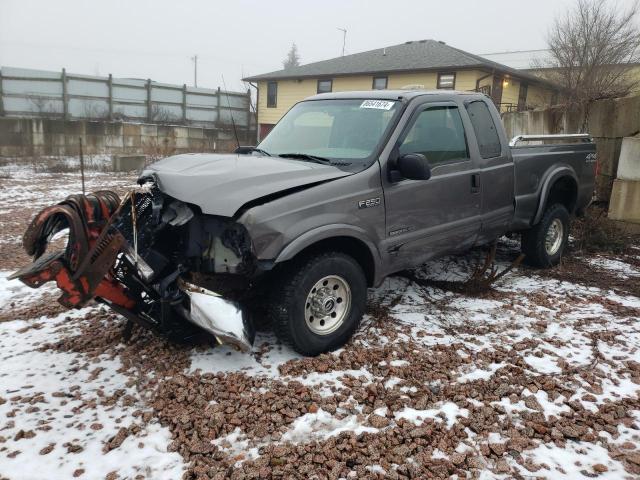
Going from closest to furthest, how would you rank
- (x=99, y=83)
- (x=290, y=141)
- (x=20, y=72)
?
(x=290, y=141) < (x=20, y=72) < (x=99, y=83)

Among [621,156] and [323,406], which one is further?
[621,156]

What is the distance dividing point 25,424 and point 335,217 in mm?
2353

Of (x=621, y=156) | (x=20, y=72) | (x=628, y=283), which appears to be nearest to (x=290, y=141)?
(x=628, y=283)

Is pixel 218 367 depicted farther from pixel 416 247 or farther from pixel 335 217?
pixel 416 247

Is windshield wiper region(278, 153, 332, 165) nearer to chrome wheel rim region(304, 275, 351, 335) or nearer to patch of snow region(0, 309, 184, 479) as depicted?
chrome wheel rim region(304, 275, 351, 335)

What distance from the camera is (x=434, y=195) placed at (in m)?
4.30

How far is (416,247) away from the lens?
4.25m

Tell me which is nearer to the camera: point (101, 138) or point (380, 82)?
point (101, 138)

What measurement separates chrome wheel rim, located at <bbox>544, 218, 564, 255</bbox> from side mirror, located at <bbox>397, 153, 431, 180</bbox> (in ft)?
9.72

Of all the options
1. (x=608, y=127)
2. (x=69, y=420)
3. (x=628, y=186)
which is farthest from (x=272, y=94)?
(x=69, y=420)

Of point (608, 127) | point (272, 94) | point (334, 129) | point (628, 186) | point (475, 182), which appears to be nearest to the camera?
point (334, 129)

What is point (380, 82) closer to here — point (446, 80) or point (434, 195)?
point (446, 80)

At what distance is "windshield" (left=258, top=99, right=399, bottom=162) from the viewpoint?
4074mm

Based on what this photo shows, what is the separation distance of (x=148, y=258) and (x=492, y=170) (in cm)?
338
